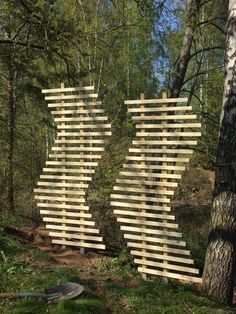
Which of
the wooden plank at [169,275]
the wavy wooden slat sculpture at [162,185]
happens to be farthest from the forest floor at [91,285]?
the wavy wooden slat sculpture at [162,185]

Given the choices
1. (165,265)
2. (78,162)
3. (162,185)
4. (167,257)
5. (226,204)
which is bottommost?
(165,265)

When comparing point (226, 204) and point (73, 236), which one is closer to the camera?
point (226, 204)

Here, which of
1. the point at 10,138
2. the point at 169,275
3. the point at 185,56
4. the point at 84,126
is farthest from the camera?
the point at 10,138

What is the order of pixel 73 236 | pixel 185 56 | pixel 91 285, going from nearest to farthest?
pixel 91 285, pixel 73 236, pixel 185 56

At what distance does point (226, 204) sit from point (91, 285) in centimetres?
193

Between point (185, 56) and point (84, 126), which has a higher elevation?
point (185, 56)

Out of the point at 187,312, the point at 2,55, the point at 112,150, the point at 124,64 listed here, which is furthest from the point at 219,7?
the point at 124,64

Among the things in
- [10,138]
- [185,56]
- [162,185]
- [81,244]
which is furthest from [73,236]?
[185,56]

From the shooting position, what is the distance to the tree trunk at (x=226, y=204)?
5191mm

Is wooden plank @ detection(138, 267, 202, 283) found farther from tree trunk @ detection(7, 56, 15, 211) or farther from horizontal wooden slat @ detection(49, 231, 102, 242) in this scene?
tree trunk @ detection(7, 56, 15, 211)

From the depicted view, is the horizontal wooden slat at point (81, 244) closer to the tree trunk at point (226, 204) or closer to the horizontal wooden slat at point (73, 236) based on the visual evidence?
the horizontal wooden slat at point (73, 236)

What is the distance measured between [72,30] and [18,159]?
524cm

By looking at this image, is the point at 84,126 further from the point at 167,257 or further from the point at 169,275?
the point at 169,275

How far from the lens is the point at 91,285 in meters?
4.98
